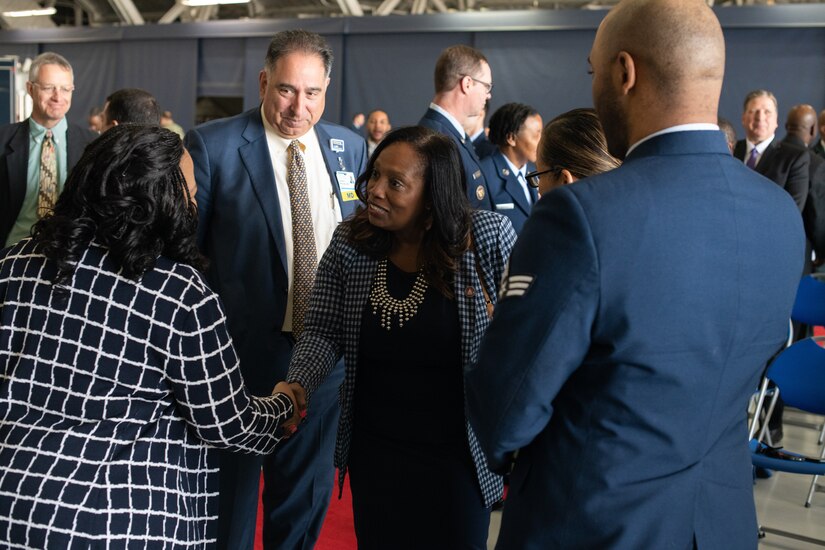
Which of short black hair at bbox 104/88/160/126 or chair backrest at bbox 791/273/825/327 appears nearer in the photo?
short black hair at bbox 104/88/160/126

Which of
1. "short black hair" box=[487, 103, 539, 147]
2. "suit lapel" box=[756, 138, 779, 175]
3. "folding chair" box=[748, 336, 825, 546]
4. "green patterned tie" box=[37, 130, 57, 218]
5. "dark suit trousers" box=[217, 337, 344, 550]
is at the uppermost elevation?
"short black hair" box=[487, 103, 539, 147]

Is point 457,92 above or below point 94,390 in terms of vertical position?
above

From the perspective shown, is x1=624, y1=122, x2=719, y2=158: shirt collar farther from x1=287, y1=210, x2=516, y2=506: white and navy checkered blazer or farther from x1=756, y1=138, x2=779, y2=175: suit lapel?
x1=756, y1=138, x2=779, y2=175: suit lapel

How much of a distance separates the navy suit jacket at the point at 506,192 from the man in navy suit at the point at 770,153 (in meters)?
1.75

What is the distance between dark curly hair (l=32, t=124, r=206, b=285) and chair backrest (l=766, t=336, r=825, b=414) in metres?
2.92

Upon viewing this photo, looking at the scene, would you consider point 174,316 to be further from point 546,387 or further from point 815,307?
point 815,307

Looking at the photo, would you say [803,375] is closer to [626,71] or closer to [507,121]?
[507,121]

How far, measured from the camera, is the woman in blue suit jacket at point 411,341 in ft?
6.77

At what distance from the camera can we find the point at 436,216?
2.13 metres

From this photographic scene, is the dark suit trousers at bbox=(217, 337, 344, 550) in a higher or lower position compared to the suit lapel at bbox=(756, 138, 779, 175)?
lower

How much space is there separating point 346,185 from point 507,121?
1895 mm

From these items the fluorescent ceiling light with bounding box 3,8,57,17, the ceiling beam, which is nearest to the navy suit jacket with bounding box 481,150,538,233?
the ceiling beam

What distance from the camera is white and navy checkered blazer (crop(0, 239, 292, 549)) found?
1.53 m

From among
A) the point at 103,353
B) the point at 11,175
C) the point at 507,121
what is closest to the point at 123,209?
the point at 103,353
